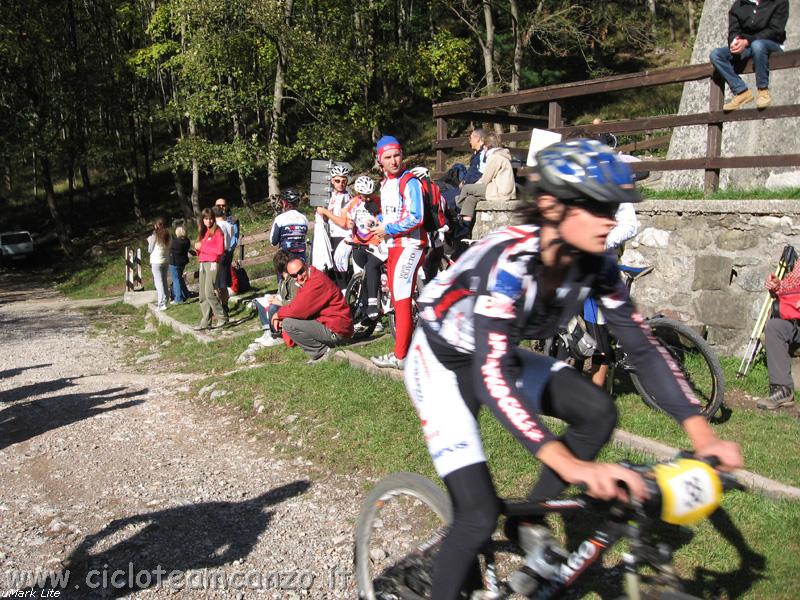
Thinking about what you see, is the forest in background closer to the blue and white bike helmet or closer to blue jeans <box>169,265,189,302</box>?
blue jeans <box>169,265,189,302</box>

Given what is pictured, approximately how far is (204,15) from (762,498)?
24829 mm

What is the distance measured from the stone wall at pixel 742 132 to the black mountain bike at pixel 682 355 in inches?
135

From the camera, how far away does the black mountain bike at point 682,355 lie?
5.74 m

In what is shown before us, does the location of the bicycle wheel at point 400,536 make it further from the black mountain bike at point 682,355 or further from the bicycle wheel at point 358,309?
the bicycle wheel at point 358,309

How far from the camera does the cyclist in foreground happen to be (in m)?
2.64

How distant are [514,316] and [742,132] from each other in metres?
8.40

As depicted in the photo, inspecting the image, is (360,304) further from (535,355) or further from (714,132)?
(535,355)

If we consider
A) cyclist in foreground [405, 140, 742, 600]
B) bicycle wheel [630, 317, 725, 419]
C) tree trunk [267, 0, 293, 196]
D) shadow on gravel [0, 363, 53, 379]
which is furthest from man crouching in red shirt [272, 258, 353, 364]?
tree trunk [267, 0, 293, 196]

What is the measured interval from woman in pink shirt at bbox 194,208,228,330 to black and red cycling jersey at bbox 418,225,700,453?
10.1 m

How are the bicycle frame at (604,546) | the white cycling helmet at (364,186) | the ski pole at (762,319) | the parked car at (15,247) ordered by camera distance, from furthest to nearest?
1. the parked car at (15,247)
2. the white cycling helmet at (364,186)
3. the ski pole at (762,319)
4. the bicycle frame at (604,546)

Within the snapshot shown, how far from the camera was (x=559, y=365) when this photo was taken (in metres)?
3.26

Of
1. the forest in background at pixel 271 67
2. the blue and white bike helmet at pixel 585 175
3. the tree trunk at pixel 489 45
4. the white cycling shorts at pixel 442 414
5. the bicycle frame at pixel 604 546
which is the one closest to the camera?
the bicycle frame at pixel 604 546

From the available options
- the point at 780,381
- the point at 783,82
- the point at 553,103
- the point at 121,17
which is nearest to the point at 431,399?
the point at 780,381

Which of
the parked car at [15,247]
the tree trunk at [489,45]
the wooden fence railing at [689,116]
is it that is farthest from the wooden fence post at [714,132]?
the parked car at [15,247]
